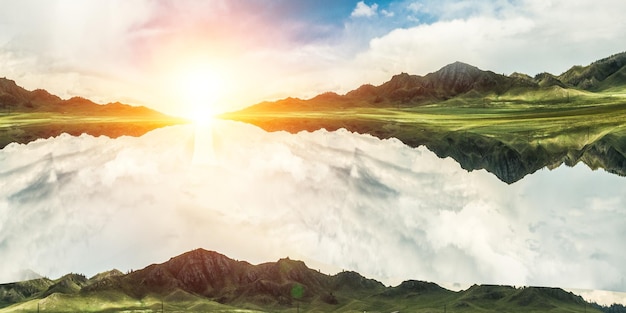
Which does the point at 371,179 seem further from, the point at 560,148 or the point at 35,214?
the point at 560,148

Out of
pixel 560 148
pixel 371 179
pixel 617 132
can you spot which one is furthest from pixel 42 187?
pixel 617 132

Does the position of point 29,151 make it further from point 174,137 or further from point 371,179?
point 371,179

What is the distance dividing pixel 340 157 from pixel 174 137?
73.6m

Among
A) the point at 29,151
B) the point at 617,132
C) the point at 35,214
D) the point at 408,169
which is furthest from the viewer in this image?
the point at 617,132

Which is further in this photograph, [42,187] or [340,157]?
[340,157]

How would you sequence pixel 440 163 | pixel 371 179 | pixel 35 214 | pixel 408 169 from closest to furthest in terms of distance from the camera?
1. pixel 35 214
2. pixel 371 179
3. pixel 408 169
4. pixel 440 163

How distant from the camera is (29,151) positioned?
152 m

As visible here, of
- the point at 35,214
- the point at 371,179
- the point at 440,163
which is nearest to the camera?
the point at 35,214

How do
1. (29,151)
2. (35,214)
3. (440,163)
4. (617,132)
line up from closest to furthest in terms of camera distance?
(35,214), (440,163), (29,151), (617,132)

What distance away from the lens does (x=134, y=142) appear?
7357 inches

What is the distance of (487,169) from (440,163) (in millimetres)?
9861

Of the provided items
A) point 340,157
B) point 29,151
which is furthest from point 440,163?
point 29,151

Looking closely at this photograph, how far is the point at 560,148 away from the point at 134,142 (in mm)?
103658

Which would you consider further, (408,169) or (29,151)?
(29,151)
